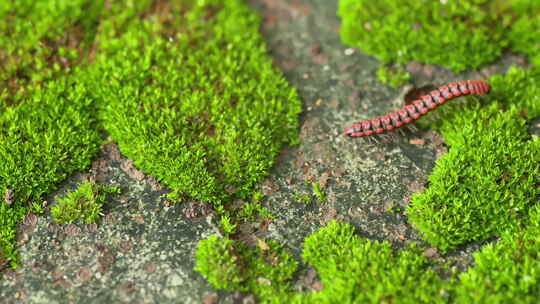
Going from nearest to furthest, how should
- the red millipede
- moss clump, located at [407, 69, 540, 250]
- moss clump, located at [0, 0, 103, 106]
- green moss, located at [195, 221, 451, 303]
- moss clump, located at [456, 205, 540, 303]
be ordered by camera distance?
moss clump, located at [456, 205, 540, 303] < green moss, located at [195, 221, 451, 303] < moss clump, located at [407, 69, 540, 250] < the red millipede < moss clump, located at [0, 0, 103, 106]

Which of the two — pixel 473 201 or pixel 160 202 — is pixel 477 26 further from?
pixel 160 202

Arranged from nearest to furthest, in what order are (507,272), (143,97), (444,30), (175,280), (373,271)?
(507,272), (373,271), (175,280), (143,97), (444,30)

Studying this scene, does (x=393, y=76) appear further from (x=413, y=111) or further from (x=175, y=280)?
(x=175, y=280)

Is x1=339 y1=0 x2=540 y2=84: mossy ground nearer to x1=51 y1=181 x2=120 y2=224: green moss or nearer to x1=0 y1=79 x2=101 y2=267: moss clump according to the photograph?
x1=0 y1=79 x2=101 y2=267: moss clump

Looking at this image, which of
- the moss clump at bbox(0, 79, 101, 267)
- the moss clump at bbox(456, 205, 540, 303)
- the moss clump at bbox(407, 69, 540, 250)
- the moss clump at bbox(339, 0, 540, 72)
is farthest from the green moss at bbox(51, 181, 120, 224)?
the moss clump at bbox(339, 0, 540, 72)

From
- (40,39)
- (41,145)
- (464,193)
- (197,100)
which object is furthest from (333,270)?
(40,39)

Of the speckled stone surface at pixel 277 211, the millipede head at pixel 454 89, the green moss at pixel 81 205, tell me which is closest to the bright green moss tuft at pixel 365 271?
the speckled stone surface at pixel 277 211
